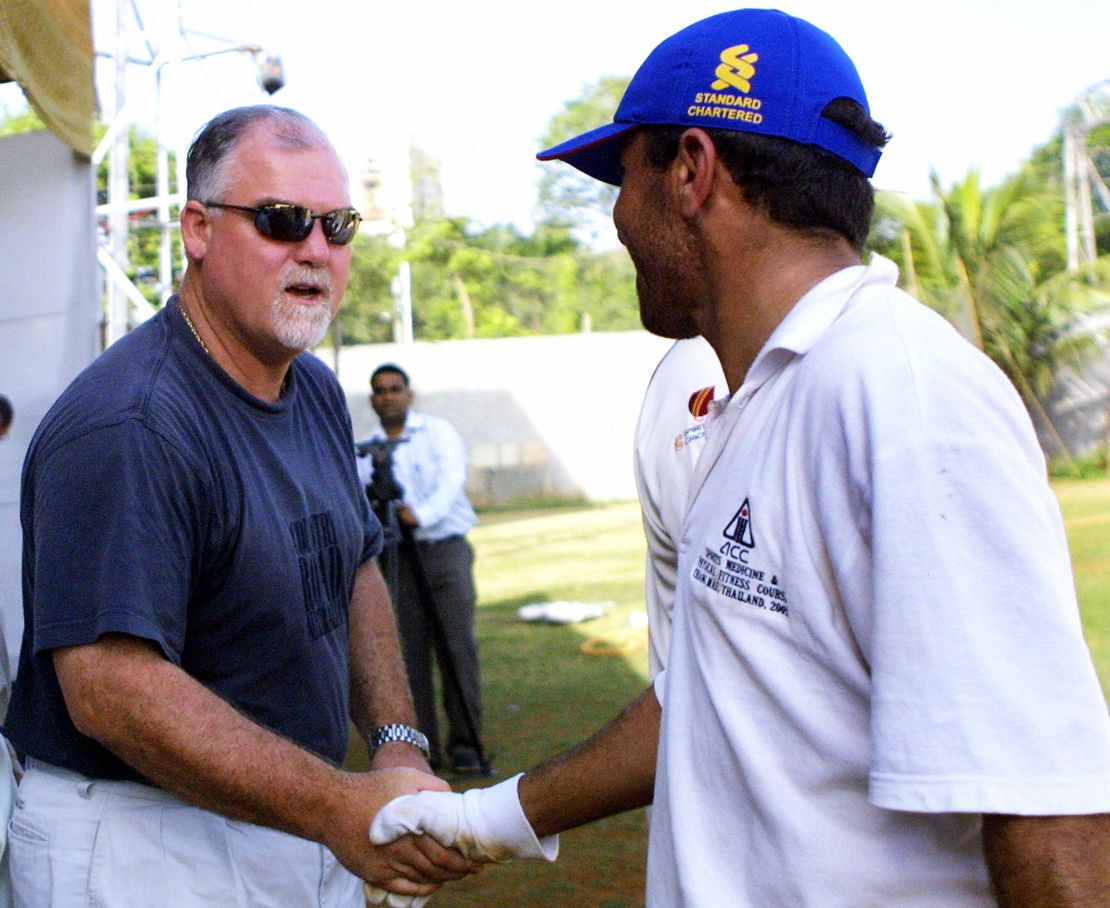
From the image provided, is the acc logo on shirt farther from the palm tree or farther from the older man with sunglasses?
the palm tree

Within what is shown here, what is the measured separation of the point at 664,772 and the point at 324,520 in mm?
1178

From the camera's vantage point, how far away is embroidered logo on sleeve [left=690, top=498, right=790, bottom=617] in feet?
4.78

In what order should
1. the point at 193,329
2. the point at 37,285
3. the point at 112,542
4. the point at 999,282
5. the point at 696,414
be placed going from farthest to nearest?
the point at 999,282, the point at 37,285, the point at 696,414, the point at 193,329, the point at 112,542

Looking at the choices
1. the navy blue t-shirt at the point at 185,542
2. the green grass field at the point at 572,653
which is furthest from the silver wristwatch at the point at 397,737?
the green grass field at the point at 572,653

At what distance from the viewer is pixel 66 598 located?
211 centimetres

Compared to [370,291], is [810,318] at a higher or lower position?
higher

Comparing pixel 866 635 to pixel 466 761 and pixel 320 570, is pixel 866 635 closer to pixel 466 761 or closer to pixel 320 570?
pixel 320 570

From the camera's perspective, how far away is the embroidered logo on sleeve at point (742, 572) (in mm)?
1457

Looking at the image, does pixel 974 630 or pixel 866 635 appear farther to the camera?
pixel 866 635

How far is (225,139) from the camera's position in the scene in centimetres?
256

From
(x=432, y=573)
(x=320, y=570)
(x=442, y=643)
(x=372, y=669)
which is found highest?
(x=320, y=570)

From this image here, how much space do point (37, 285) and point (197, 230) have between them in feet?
7.60

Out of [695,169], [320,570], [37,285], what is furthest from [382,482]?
[695,169]

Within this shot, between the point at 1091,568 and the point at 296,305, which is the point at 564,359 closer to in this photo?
the point at 1091,568
